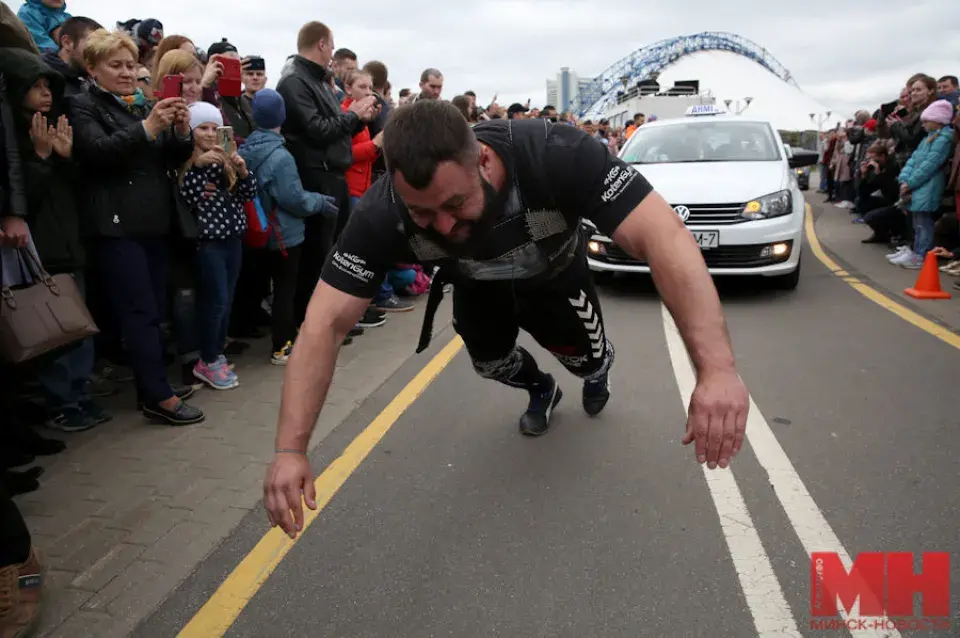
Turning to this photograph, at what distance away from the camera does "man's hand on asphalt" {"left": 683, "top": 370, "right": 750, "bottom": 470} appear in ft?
6.15

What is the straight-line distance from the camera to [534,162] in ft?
7.56

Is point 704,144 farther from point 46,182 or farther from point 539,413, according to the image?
point 46,182

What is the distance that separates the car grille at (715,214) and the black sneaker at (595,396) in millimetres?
3342

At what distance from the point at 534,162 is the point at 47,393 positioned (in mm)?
3382

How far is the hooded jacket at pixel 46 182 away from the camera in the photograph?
136 inches

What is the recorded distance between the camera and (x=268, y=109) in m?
5.14

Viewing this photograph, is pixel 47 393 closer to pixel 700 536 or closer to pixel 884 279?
pixel 700 536

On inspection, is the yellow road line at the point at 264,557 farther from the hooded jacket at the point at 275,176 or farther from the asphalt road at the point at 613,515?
the hooded jacket at the point at 275,176

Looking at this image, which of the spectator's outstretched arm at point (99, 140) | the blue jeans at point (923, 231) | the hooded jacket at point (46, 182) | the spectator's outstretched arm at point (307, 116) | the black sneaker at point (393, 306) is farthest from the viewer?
the blue jeans at point (923, 231)

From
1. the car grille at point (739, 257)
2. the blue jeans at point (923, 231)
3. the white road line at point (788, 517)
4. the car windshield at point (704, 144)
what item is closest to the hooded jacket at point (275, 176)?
the white road line at point (788, 517)

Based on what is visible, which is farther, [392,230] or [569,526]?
[569,526]

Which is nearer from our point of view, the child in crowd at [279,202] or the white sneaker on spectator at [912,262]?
the child in crowd at [279,202]

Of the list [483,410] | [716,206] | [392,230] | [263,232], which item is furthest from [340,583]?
[716,206]

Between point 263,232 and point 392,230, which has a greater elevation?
point 392,230
